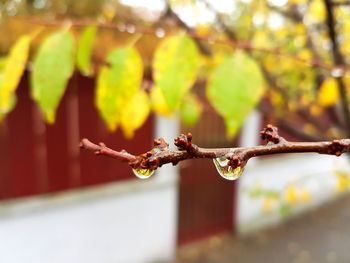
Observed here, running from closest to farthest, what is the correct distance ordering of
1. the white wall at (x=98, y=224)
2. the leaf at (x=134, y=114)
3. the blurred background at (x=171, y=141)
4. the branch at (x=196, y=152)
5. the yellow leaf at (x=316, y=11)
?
the branch at (x=196, y=152) < the leaf at (x=134, y=114) < the blurred background at (x=171, y=141) < the yellow leaf at (x=316, y=11) < the white wall at (x=98, y=224)

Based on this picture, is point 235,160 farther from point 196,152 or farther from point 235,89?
point 235,89

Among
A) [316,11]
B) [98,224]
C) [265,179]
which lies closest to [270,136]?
[316,11]

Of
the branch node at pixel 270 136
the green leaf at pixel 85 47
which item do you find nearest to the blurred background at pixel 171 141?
the green leaf at pixel 85 47

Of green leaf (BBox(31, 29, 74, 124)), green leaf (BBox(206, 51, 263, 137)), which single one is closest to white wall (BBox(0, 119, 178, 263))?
green leaf (BBox(31, 29, 74, 124))

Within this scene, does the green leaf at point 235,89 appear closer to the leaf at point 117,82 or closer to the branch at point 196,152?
the leaf at point 117,82

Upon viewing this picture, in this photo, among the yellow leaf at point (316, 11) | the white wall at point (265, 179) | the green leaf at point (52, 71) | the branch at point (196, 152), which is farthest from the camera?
the white wall at point (265, 179)

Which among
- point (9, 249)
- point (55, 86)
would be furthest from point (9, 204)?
point (55, 86)

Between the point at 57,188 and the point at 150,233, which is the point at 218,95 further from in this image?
the point at 150,233
